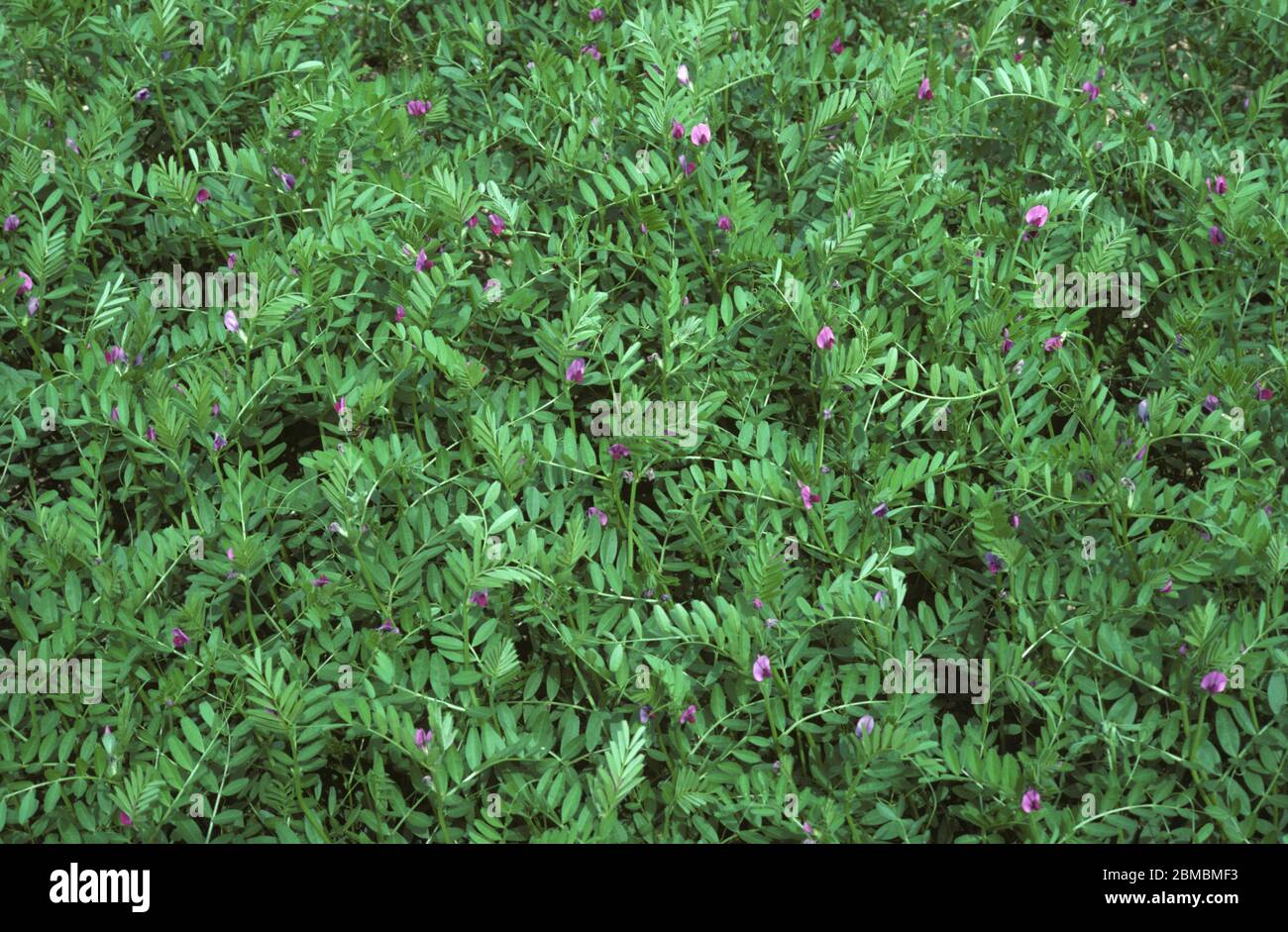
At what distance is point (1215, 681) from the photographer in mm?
2332

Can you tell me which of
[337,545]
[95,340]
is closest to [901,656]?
[337,545]

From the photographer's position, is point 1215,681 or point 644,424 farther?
point 644,424

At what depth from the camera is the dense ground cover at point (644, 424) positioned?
2.37 metres

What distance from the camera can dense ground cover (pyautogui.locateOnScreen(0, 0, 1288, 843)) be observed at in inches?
93.4

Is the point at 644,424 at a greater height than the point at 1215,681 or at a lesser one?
greater

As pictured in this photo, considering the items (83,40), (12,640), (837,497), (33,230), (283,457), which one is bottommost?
(12,640)

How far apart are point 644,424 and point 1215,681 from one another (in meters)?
1.13

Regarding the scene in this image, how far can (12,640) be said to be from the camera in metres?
2.65

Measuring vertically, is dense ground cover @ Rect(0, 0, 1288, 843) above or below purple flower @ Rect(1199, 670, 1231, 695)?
above

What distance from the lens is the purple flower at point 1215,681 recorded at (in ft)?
7.64

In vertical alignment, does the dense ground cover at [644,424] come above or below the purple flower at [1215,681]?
above

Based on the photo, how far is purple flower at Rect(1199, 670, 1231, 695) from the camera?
2.33 meters

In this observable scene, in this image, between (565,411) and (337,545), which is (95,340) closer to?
(337,545)
